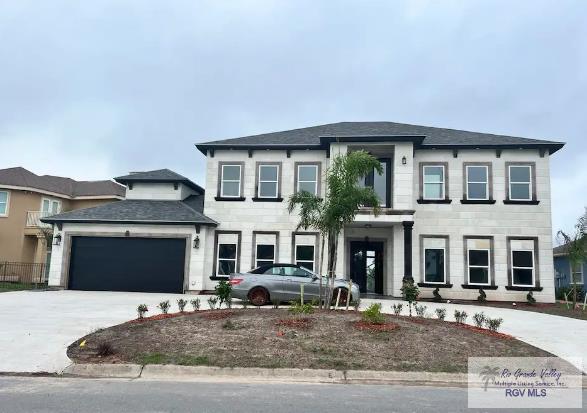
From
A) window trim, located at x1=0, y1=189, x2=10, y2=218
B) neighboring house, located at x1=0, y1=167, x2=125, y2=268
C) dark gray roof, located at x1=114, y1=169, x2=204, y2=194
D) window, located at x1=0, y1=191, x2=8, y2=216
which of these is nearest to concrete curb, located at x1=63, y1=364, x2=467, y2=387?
dark gray roof, located at x1=114, y1=169, x2=204, y2=194

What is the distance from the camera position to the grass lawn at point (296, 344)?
774 centimetres

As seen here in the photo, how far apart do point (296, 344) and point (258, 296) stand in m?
7.11

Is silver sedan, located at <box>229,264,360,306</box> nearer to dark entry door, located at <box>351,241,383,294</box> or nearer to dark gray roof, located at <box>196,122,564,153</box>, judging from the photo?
dark entry door, located at <box>351,241,383,294</box>

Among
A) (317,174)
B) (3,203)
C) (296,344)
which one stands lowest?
(296,344)

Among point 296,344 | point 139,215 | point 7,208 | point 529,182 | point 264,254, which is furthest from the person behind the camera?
point 7,208

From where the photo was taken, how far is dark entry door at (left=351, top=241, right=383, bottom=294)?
72.0 feet

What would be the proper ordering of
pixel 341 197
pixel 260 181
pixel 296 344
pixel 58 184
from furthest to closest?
pixel 58 184 → pixel 260 181 → pixel 341 197 → pixel 296 344

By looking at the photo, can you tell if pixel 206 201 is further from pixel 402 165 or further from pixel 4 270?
pixel 4 270

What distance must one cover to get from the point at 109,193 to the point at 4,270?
759 centimetres

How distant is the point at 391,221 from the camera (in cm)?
1977

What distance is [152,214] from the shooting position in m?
21.6

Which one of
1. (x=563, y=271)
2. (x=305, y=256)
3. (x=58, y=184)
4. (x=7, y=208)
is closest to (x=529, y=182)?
(x=305, y=256)

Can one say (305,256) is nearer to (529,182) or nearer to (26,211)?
(529,182)

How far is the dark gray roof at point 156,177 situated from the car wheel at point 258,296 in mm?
9981
